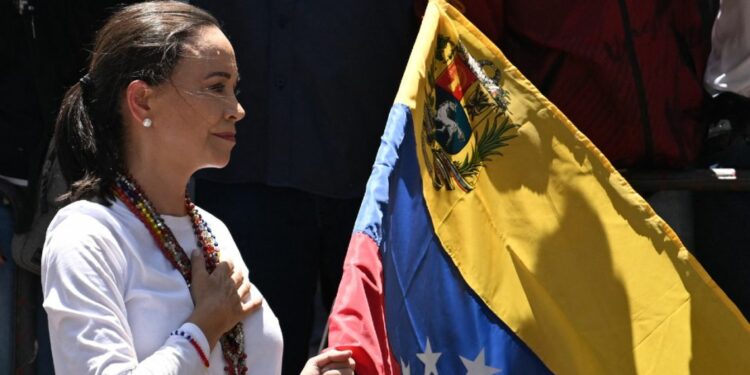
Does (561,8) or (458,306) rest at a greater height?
(561,8)

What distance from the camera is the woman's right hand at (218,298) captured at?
270cm

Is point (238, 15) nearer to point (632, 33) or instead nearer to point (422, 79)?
point (422, 79)

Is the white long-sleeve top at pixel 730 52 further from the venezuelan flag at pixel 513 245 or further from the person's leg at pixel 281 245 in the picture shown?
the person's leg at pixel 281 245

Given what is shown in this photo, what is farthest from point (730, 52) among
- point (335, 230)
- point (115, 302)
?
point (115, 302)

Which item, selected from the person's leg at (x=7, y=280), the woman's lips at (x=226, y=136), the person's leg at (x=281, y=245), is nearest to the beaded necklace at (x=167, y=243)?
the woman's lips at (x=226, y=136)

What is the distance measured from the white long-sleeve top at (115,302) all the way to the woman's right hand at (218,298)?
0.03m

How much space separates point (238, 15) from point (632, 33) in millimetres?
1255

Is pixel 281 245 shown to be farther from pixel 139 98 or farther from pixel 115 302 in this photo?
pixel 115 302

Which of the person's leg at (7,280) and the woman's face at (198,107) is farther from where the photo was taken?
the person's leg at (7,280)

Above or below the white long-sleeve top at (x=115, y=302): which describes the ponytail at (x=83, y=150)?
above

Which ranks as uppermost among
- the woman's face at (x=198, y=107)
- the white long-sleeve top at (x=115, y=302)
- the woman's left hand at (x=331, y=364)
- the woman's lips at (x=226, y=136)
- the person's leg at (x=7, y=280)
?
the woman's face at (x=198, y=107)

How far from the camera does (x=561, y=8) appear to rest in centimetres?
403

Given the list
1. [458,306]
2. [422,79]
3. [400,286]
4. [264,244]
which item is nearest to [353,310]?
[400,286]

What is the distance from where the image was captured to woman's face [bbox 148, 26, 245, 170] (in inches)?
111
